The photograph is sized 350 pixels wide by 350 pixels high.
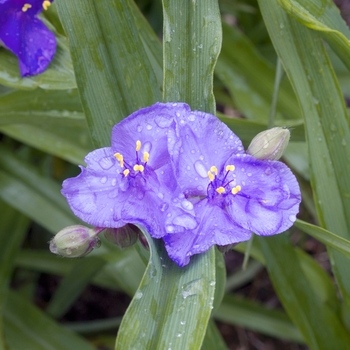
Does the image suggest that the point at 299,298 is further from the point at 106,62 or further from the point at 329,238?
the point at 106,62

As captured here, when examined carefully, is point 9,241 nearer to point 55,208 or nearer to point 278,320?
point 55,208

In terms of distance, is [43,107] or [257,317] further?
[257,317]

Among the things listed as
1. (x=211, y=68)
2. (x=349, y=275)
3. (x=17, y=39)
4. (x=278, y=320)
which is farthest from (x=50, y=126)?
(x=278, y=320)

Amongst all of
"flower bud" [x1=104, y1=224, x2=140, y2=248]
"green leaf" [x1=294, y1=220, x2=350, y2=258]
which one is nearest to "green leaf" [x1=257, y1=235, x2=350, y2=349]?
"green leaf" [x1=294, y1=220, x2=350, y2=258]

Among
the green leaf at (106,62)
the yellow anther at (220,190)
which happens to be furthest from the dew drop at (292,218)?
the green leaf at (106,62)

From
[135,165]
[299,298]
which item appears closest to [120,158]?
[135,165]

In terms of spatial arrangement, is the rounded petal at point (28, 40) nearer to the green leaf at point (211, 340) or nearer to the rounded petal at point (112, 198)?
the rounded petal at point (112, 198)
